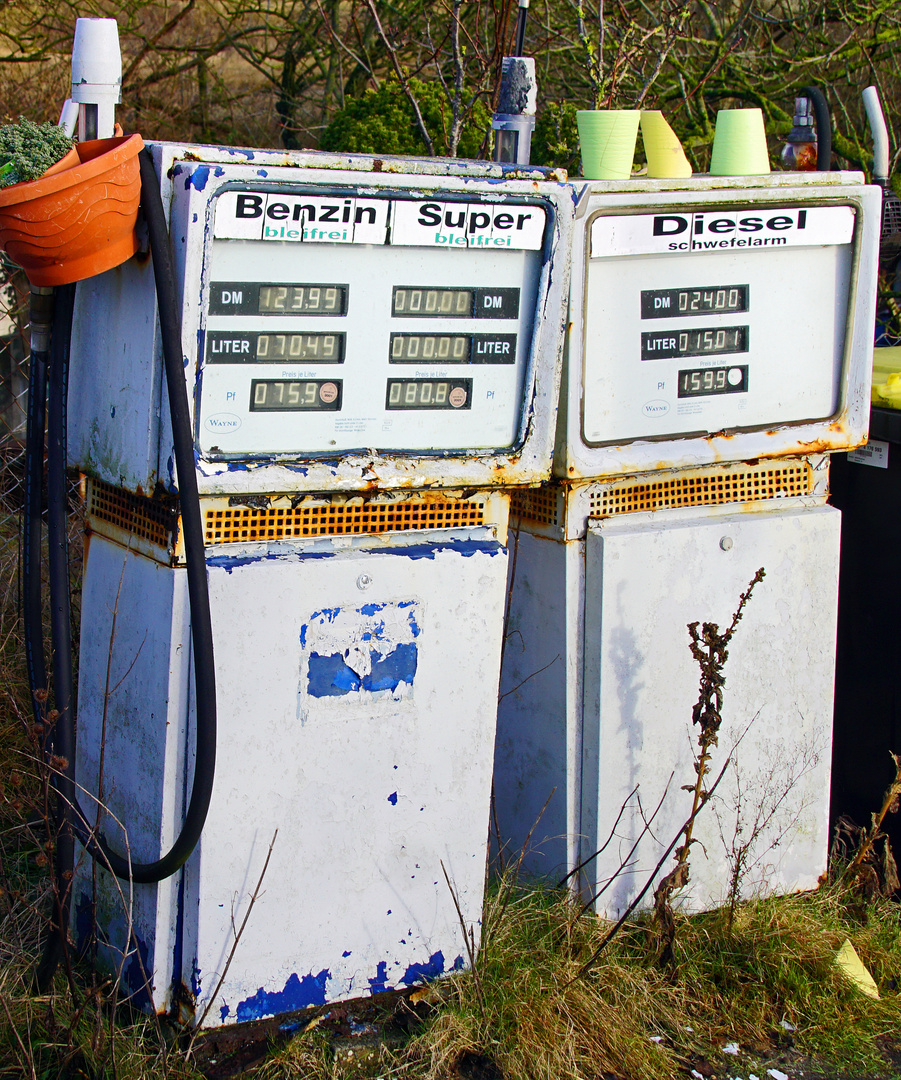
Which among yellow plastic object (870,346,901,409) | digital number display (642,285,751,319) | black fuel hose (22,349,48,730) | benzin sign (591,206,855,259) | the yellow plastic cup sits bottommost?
black fuel hose (22,349,48,730)

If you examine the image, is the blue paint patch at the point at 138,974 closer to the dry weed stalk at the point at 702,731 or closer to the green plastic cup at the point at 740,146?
the dry weed stalk at the point at 702,731

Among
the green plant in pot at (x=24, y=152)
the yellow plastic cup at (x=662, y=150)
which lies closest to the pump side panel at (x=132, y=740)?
the green plant in pot at (x=24, y=152)

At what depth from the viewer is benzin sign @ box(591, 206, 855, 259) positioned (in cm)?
249

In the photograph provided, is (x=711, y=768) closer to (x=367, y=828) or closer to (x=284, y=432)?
(x=367, y=828)

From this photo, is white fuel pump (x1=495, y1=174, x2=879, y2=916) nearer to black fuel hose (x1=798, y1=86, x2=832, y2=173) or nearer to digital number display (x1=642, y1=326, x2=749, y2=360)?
digital number display (x1=642, y1=326, x2=749, y2=360)

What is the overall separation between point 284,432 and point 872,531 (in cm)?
173

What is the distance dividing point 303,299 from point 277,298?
0.05 metres

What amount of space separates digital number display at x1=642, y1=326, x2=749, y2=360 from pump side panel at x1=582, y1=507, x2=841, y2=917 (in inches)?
14.8

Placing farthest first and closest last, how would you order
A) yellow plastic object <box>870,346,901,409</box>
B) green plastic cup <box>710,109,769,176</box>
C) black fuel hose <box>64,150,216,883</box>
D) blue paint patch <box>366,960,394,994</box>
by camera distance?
yellow plastic object <box>870,346,901,409</box> < green plastic cup <box>710,109,769,176</box> < blue paint patch <box>366,960,394,994</box> < black fuel hose <box>64,150,216,883</box>

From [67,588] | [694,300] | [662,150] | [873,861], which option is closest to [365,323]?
[67,588]

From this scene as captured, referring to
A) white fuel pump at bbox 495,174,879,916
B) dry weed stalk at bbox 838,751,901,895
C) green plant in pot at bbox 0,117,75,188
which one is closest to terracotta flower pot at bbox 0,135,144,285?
green plant in pot at bbox 0,117,75,188

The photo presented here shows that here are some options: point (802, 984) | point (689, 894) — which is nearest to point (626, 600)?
point (689, 894)

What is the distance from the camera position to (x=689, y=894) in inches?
113

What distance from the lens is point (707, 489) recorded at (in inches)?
111
